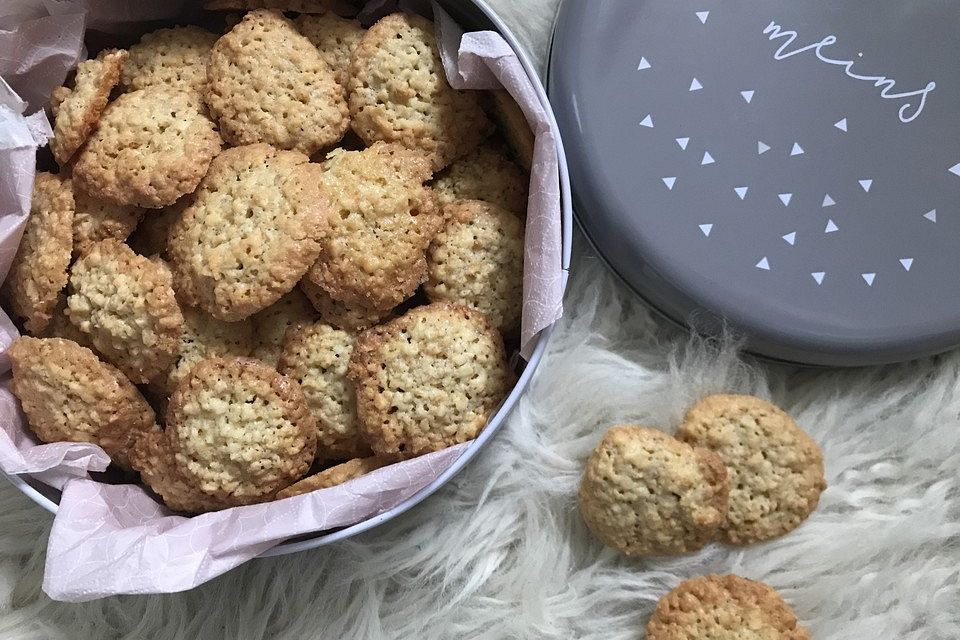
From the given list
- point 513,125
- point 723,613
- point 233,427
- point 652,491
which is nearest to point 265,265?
point 233,427

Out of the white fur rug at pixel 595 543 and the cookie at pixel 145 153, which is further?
the white fur rug at pixel 595 543

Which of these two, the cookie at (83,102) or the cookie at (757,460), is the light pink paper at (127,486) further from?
the cookie at (757,460)

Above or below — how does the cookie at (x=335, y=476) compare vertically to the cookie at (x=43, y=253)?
below

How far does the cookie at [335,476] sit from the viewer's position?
2.10ft

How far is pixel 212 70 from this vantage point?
0.65 metres

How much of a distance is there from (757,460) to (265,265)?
17.9 inches

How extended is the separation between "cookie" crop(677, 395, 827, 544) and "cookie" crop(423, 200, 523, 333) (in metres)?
0.21

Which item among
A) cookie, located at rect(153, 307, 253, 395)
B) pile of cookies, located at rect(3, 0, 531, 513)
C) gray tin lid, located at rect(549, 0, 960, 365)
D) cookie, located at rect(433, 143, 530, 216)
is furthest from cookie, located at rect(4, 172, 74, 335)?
gray tin lid, located at rect(549, 0, 960, 365)

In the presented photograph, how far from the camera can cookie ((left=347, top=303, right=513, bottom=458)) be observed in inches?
24.4

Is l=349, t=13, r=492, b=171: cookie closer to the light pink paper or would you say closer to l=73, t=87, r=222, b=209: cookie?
the light pink paper

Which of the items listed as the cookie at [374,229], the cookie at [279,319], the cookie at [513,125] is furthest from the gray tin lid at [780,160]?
the cookie at [279,319]

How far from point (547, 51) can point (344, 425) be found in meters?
0.40

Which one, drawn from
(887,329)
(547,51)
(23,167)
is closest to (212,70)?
(23,167)

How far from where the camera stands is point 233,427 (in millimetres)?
623
